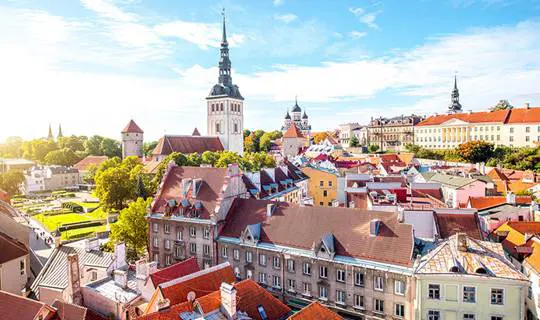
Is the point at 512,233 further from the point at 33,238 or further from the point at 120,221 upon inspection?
the point at 33,238

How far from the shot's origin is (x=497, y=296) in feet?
90.9

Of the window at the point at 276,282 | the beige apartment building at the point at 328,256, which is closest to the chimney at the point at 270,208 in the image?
the beige apartment building at the point at 328,256

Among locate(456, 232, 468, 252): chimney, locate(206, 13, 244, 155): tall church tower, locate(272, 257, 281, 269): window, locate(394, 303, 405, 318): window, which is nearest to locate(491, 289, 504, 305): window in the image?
locate(456, 232, 468, 252): chimney

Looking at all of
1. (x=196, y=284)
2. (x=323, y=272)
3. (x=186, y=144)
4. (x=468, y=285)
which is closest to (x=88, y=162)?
(x=186, y=144)

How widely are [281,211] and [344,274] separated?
955cm

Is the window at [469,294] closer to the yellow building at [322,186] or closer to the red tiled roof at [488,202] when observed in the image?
the red tiled roof at [488,202]

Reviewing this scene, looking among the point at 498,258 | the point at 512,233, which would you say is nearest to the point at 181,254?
the point at 498,258

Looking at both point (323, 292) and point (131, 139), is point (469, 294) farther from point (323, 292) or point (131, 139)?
point (131, 139)

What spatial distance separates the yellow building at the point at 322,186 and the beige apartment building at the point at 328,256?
33.5 metres

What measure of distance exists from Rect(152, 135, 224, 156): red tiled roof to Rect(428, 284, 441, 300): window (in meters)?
90.2

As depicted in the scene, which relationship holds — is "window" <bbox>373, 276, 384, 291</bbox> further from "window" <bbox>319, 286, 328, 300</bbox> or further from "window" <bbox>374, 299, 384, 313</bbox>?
"window" <bbox>319, 286, 328, 300</bbox>

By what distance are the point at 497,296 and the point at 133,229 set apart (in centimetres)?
→ 3862

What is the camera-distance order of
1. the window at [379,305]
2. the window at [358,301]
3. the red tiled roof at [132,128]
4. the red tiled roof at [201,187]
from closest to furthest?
the window at [379,305]
the window at [358,301]
the red tiled roof at [201,187]
the red tiled roof at [132,128]

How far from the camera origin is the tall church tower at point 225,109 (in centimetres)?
13388
